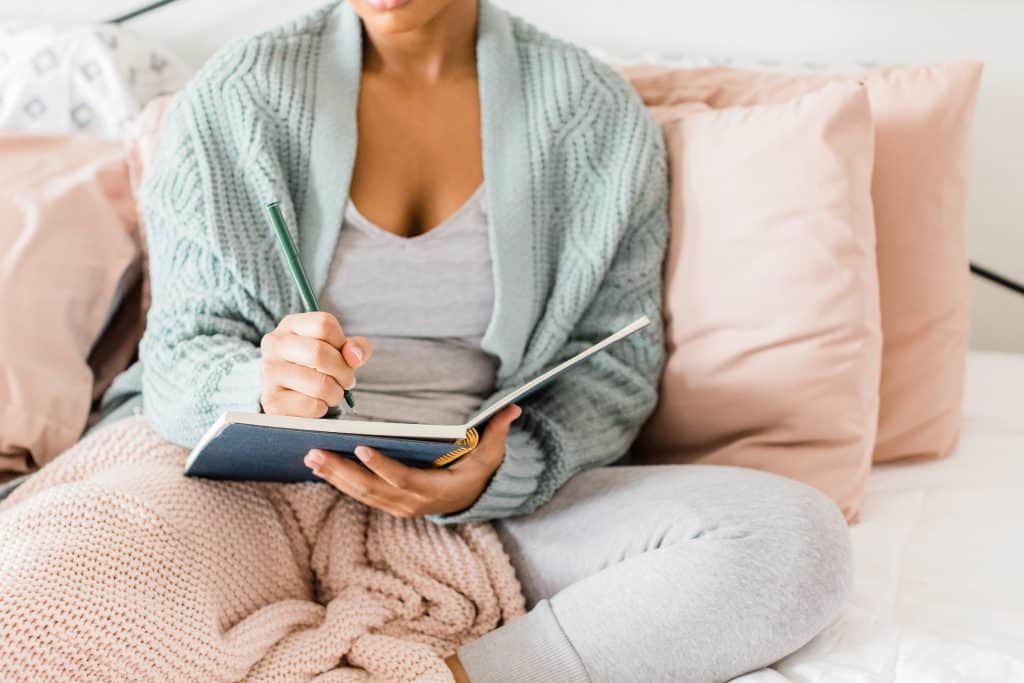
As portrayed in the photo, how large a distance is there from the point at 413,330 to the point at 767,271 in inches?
15.7


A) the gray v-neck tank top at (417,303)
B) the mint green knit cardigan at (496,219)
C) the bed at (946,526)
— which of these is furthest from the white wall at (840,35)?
the gray v-neck tank top at (417,303)

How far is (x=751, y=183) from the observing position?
46.8 inches

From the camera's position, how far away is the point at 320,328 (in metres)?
0.86

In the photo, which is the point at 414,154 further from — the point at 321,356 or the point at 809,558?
the point at 809,558

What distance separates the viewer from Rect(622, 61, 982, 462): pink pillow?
1253 millimetres

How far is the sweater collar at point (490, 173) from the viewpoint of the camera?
115 centimetres

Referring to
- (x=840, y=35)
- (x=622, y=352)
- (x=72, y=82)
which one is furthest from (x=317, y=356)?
(x=840, y=35)

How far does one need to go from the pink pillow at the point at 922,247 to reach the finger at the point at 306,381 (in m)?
0.73

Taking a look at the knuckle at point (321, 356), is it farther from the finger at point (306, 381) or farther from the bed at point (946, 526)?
the bed at point (946, 526)

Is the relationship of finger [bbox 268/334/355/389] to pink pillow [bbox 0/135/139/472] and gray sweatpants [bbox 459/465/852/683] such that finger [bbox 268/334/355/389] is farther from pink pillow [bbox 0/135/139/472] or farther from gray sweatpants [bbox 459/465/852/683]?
pink pillow [bbox 0/135/139/472]

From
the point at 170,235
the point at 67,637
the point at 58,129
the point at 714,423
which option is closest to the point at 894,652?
the point at 714,423

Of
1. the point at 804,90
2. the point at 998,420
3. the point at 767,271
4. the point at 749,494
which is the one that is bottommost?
the point at 998,420

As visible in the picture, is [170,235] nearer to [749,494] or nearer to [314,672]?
[314,672]

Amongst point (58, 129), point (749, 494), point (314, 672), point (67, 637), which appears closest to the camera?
point (67, 637)
